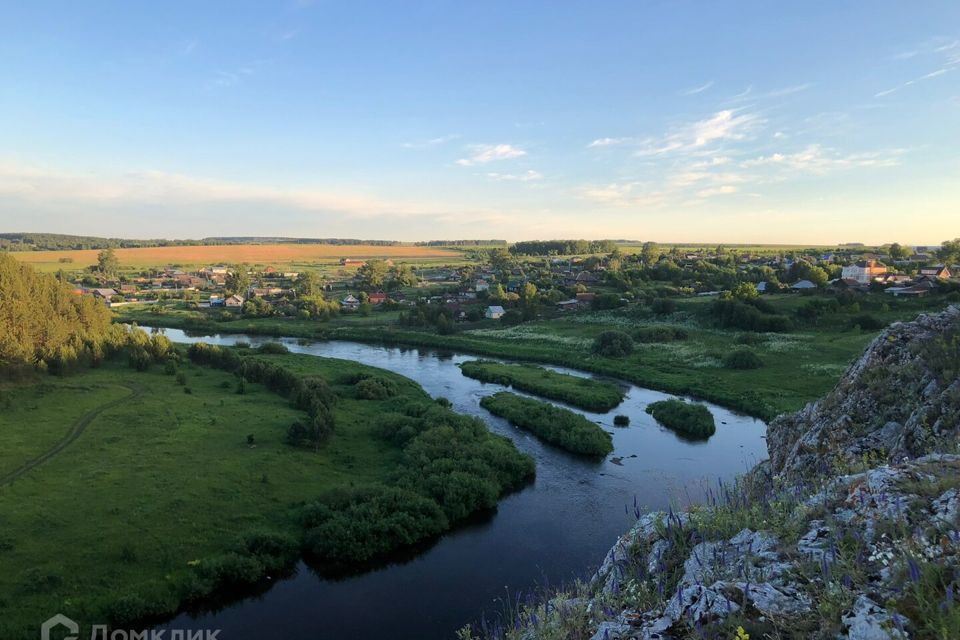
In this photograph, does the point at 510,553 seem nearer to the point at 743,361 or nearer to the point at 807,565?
the point at 807,565

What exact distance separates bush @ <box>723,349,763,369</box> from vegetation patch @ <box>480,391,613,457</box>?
24.3m

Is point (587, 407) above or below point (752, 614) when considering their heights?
below

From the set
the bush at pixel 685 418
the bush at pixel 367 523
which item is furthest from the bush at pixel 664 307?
the bush at pixel 367 523

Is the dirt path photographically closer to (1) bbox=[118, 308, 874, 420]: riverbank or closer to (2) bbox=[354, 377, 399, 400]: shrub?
(2) bbox=[354, 377, 399, 400]: shrub

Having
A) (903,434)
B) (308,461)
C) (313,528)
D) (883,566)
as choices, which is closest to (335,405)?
(308,461)

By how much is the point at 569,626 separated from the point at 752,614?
2361mm

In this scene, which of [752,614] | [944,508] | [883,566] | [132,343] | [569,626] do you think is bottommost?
Answer: [132,343]

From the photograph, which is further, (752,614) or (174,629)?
(174,629)

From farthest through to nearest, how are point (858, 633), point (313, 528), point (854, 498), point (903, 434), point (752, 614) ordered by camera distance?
1. point (313, 528)
2. point (903, 434)
3. point (854, 498)
4. point (752, 614)
5. point (858, 633)

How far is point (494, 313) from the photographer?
94750 mm

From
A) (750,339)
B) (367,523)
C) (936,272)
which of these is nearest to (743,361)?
(750,339)

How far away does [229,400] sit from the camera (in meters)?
42.1

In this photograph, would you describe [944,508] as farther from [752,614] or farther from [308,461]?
[308,461]

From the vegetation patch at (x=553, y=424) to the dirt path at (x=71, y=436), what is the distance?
27807mm
